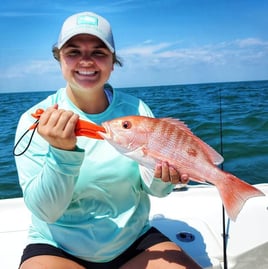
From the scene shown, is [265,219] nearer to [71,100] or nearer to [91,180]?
[91,180]

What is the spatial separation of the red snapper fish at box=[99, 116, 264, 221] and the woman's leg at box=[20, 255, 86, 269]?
0.64 m

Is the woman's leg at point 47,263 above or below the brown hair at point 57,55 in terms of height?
below

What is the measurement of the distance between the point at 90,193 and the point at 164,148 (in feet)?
1.68

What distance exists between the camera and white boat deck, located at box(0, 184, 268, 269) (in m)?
2.26

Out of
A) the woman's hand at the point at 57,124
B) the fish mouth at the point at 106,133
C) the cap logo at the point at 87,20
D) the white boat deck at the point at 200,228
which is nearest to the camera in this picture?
the woman's hand at the point at 57,124

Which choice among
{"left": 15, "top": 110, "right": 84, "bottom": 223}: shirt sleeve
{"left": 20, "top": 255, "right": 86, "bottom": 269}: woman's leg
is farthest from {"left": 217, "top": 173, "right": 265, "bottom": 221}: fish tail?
{"left": 20, "top": 255, "right": 86, "bottom": 269}: woman's leg

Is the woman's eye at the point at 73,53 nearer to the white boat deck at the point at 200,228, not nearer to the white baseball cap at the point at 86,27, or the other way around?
the white baseball cap at the point at 86,27

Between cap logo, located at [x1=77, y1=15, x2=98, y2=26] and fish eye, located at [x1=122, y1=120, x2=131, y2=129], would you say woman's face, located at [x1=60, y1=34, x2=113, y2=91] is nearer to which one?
cap logo, located at [x1=77, y1=15, x2=98, y2=26]

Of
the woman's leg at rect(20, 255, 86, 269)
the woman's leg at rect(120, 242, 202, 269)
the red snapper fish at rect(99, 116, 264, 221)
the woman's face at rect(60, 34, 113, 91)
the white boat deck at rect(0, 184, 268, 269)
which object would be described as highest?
the woman's face at rect(60, 34, 113, 91)

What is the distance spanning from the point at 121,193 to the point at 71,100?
59cm

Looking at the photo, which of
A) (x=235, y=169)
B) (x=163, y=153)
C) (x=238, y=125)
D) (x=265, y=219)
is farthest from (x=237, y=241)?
(x=238, y=125)

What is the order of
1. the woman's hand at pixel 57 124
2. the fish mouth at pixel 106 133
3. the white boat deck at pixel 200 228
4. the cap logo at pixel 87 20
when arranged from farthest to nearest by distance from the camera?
1. the white boat deck at pixel 200 228
2. the cap logo at pixel 87 20
3. the fish mouth at pixel 106 133
4. the woman's hand at pixel 57 124

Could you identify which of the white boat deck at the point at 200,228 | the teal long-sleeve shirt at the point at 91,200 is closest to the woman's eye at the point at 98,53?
the teal long-sleeve shirt at the point at 91,200

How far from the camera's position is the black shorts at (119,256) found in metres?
1.79
